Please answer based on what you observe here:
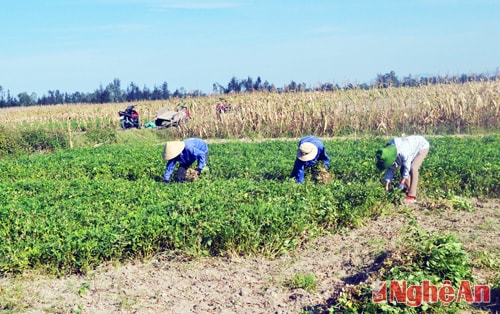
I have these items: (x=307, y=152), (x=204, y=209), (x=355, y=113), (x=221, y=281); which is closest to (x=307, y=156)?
(x=307, y=152)

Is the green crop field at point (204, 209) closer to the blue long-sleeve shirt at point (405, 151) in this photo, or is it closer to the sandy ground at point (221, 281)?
the sandy ground at point (221, 281)

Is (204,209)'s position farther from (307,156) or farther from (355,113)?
(355,113)

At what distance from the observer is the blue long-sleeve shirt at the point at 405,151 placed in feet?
28.1

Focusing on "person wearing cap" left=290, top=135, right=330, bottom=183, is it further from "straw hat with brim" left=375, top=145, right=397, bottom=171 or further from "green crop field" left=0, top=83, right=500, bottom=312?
"straw hat with brim" left=375, top=145, right=397, bottom=171

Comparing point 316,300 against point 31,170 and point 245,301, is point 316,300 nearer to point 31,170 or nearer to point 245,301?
point 245,301

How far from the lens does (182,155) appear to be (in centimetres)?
1054

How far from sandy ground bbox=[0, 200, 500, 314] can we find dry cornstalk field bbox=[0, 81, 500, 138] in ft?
36.4

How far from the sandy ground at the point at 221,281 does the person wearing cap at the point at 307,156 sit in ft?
6.92

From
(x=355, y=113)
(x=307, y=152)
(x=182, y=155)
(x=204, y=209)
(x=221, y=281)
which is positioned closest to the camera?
(x=221, y=281)

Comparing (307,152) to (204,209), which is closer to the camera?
(204,209)

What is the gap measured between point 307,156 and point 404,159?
5.95ft

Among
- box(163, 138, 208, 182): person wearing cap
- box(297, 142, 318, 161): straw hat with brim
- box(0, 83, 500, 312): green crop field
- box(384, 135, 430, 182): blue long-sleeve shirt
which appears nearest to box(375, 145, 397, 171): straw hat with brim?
box(384, 135, 430, 182): blue long-sleeve shirt

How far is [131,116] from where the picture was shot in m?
25.4

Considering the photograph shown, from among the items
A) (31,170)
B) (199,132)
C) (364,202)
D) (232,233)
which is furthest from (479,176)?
(199,132)
